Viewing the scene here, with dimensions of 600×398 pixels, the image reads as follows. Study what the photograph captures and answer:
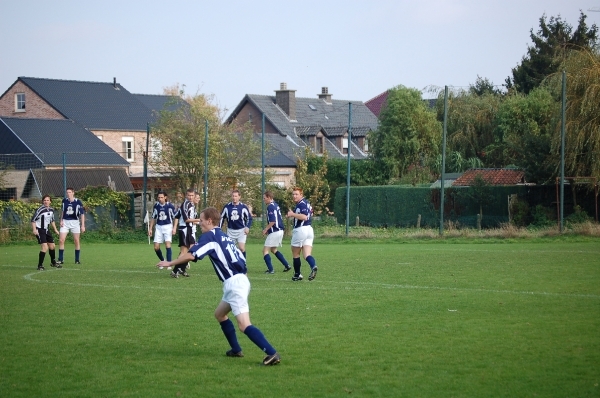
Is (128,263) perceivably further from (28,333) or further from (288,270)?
(28,333)

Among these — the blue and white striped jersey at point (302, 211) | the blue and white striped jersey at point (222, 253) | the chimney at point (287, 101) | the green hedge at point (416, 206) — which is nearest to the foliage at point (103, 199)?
the green hedge at point (416, 206)

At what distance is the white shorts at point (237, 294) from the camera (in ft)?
29.7

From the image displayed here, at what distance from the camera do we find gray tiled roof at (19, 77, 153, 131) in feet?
178

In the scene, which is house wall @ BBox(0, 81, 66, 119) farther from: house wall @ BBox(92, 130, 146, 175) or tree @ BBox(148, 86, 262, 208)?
tree @ BBox(148, 86, 262, 208)

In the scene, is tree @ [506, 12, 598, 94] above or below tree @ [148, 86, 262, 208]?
above

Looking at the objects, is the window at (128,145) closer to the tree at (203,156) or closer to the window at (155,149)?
the window at (155,149)

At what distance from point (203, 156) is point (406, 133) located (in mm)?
21983

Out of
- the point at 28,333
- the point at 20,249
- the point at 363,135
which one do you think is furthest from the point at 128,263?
the point at 363,135

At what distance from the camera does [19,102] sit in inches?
2243

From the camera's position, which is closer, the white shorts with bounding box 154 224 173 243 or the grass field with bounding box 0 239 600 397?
the grass field with bounding box 0 239 600 397

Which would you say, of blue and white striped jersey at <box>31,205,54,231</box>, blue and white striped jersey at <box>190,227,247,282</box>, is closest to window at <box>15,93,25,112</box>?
blue and white striped jersey at <box>31,205,54,231</box>

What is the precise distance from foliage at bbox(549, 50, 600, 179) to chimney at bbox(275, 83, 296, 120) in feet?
128

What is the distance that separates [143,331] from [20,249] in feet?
65.6

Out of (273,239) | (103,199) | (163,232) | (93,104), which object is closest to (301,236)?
(273,239)
